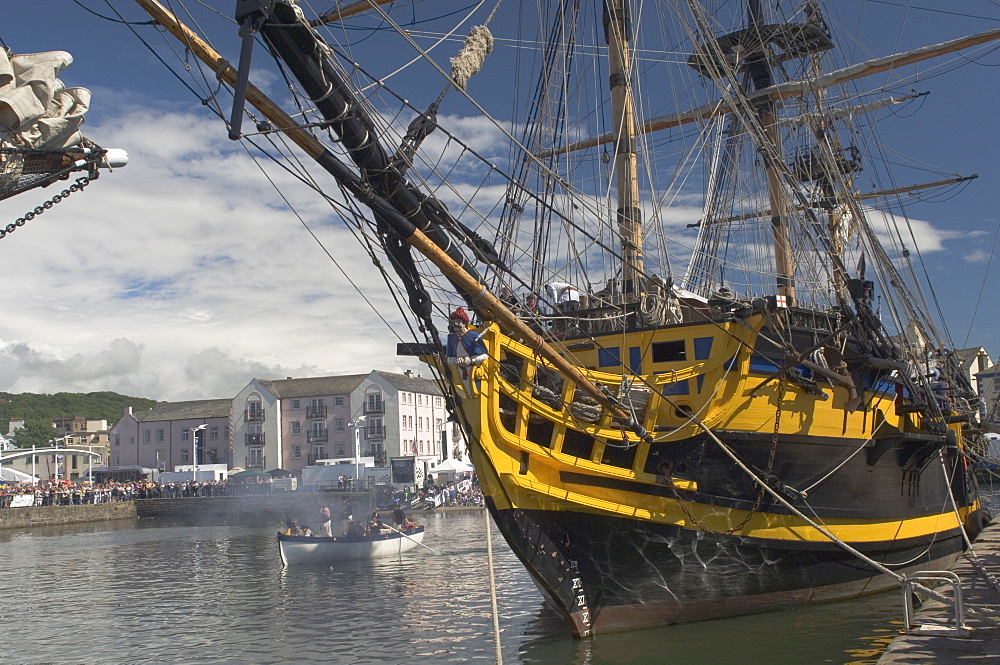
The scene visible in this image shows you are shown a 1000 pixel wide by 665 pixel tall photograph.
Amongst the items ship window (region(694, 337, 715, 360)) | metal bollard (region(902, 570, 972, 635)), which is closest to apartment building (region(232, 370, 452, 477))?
ship window (region(694, 337, 715, 360))

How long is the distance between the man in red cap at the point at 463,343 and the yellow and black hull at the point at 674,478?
0.18 metres

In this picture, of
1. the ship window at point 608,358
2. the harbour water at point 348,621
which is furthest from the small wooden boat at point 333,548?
the ship window at point 608,358

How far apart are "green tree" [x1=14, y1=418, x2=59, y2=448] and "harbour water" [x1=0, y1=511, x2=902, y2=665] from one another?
331 ft

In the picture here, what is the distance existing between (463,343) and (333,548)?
15767mm

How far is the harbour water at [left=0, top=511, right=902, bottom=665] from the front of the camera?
12992 mm

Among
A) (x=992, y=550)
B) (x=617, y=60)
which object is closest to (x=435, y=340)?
(x=617, y=60)

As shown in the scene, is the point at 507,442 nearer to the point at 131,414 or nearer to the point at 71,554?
the point at 71,554

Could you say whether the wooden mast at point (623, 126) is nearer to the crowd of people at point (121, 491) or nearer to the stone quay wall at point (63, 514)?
the stone quay wall at point (63, 514)

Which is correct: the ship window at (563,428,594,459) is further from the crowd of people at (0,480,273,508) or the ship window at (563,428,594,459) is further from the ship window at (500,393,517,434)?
the crowd of people at (0,480,273,508)

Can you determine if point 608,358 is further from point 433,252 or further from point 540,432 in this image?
point 433,252

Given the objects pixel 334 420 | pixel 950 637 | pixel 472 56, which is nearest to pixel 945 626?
pixel 950 637

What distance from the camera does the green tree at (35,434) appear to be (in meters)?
118

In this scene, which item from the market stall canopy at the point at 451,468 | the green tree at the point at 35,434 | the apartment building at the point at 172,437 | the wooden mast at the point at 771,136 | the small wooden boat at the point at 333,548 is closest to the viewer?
the small wooden boat at the point at 333,548

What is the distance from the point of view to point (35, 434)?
12150 centimetres
